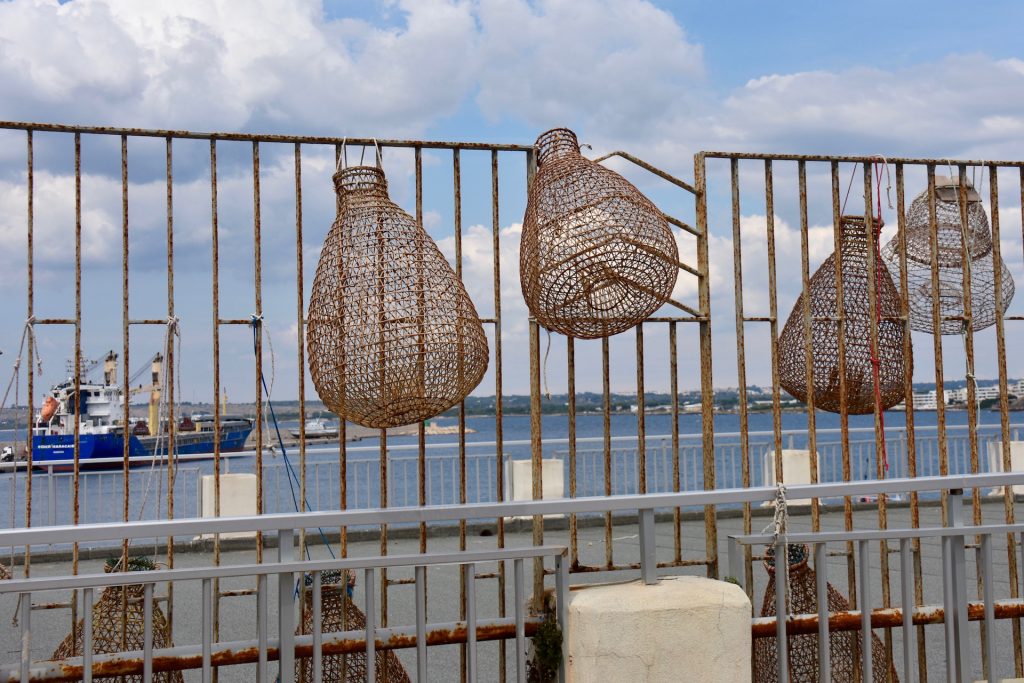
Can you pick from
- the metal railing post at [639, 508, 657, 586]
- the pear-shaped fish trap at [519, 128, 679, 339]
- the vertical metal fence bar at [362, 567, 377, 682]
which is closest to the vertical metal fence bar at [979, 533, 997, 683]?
the metal railing post at [639, 508, 657, 586]

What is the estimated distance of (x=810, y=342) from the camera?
3.82 m

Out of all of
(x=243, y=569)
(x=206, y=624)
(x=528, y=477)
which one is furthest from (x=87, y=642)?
(x=528, y=477)

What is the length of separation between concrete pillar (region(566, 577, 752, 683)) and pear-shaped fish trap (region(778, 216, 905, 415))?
1534mm

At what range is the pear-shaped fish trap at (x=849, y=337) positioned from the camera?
3924 mm

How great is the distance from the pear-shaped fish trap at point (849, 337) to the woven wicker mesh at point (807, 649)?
757 millimetres

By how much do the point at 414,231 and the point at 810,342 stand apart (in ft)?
6.37

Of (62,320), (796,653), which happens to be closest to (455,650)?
(796,653)

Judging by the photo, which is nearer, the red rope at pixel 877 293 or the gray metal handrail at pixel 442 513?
the gray metal handrail at pixel 442 513

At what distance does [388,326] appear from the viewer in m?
2.70

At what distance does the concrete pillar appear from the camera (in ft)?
8.59

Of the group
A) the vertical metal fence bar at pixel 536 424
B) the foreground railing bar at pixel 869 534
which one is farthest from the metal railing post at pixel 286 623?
the foreground railing bar at pixel 869 534

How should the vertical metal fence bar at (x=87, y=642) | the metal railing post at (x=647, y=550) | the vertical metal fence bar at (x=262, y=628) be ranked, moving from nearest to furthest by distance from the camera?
the vertical metal fence bar at (x=87, y=642) < the vertical metal fence bar at (x=262, y=628) < the metal railing post at (x=647, y=550)

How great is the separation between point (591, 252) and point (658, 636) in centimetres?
128

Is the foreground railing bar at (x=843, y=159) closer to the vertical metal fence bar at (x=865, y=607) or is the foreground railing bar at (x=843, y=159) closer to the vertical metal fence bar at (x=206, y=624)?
the vertical metal fence bar at (x=865, y=607)
